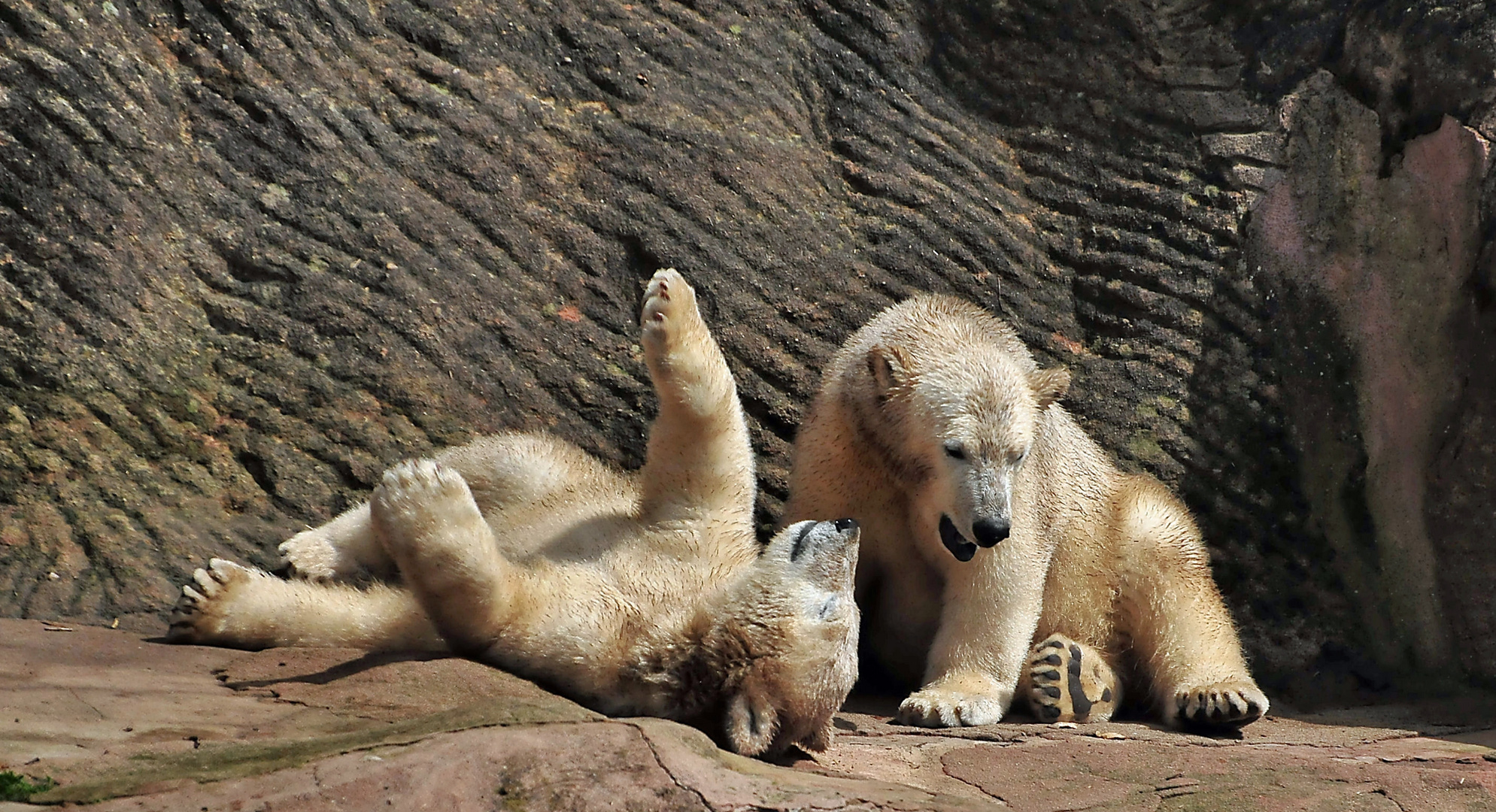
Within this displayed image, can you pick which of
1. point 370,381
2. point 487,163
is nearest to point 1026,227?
point 487,163

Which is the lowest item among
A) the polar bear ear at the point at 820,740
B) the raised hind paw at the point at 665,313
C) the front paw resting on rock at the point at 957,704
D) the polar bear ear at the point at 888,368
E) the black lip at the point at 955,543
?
the polar bear ear at the point at 820,740

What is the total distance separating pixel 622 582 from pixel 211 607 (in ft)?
3.95

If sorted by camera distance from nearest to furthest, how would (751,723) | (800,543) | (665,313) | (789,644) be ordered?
(751,723) < (789,644) < (800,543) < (665,313)

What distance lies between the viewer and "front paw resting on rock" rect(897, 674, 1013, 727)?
4.52 meters

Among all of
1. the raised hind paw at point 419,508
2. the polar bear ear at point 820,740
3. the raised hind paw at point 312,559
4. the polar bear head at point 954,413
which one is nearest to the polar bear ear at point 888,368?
the polar bear head at point 954,413

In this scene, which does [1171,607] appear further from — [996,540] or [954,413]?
[954,413]

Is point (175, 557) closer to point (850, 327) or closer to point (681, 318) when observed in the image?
point (681, 318)

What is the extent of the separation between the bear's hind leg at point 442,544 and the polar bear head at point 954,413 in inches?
68.4

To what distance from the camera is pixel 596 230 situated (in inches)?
226

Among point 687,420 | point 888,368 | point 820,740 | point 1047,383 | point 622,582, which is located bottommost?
point 820,740

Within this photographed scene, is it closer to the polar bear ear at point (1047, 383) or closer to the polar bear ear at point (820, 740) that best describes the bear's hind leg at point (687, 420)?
the polar bear ear at point (820, 740)

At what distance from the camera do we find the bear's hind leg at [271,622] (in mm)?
3828

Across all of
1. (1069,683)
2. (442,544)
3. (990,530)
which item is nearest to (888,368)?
(990,530)

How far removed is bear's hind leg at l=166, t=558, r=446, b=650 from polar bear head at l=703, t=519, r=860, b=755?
92cm
